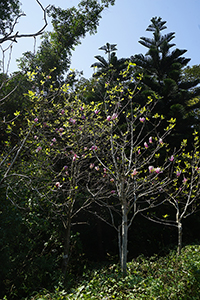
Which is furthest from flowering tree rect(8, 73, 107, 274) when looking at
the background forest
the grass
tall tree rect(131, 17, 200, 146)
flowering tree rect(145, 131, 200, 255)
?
tall tree rect(131, 17, 200, 146)

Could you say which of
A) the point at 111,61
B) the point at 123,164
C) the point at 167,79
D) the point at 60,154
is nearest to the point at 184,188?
the point at 123,164

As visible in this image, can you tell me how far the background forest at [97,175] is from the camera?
12.9 feet

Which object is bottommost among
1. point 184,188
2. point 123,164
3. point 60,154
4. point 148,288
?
point 148,288

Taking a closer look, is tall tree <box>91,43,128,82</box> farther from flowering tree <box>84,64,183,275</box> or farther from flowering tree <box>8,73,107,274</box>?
flowering tree <box>8,73,107,274</box>

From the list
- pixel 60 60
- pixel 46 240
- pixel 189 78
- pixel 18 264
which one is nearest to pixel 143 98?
pixel 60 60

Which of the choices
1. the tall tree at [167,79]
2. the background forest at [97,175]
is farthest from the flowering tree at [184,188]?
the tall tree at [167,79]

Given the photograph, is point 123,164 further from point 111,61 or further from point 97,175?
point 111,61

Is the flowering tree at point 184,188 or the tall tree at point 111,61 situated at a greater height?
the tall tree at point 111,61

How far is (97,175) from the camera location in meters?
6.20

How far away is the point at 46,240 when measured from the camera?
552cm

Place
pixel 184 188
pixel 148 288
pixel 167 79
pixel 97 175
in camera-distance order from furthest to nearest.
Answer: pixel 167 79 < pixel 97 175 < pixel 184 188 < pixel 148 288

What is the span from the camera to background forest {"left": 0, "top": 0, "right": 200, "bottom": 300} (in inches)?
154

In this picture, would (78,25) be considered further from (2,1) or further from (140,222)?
(140,222)

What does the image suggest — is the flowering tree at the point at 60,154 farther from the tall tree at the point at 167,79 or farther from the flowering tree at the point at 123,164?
the tall tree at the point at 167,79
